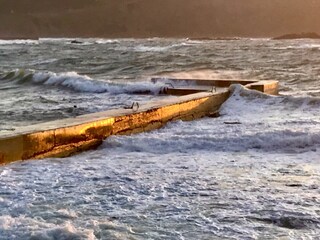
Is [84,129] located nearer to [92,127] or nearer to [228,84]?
[92,127]

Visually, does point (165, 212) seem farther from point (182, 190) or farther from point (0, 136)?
point (0, 136)

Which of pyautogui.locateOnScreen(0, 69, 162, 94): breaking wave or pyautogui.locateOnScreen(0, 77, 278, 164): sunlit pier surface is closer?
pyautogui.locateOnScreen(0, 77, 278, 164): sunlit pier surface

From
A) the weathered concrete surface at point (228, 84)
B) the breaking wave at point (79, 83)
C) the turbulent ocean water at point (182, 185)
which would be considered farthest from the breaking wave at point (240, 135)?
the breaking wave at point (79, 83)

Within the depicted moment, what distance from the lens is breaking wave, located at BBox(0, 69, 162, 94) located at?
57.2 ft

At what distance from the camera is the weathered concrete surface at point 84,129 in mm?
7375

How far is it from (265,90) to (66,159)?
8641 millimetres

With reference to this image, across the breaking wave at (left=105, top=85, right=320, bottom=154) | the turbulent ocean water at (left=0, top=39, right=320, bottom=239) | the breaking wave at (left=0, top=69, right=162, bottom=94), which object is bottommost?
the turbulent ocean water at (left=0, top=39, right=320, bottom=239)

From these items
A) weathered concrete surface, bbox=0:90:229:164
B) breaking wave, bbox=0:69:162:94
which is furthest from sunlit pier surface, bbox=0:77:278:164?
breaking wave, bbox=0:69:162:94

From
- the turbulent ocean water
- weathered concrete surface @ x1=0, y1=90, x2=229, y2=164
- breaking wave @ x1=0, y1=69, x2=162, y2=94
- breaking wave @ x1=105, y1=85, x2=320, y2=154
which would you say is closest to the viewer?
the turbulent ocean water

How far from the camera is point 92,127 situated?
342 inches

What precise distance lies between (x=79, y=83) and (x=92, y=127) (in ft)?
37.7

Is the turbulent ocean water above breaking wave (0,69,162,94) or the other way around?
the other way around

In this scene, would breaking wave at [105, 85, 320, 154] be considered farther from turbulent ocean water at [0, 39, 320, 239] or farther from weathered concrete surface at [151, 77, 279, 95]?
weathered concrete surface at [151, 77, 279, 95]

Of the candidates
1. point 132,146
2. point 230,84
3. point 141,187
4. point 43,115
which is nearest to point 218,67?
point 230,84
